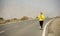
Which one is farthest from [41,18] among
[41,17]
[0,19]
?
[0,19]

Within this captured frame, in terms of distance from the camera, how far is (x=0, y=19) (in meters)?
55.1

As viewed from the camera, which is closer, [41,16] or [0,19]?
[41,16]

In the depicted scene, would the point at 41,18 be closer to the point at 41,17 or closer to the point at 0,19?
the point at 41,17

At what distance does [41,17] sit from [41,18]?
11cm

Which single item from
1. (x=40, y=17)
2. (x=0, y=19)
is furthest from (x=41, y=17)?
(x=0, y=19)

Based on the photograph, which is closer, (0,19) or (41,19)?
(41,19)

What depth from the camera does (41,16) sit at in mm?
19359

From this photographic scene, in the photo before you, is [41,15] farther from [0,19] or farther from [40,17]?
[0,19]

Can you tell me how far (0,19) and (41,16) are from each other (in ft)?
122

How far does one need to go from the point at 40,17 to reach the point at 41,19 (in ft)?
0.80

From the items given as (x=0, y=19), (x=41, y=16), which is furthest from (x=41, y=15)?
(x=0, y=19)

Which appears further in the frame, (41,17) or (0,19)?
(0,19)

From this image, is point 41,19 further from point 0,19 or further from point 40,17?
point 0,19

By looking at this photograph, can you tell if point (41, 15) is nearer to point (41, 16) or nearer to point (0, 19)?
point (41, 16)
